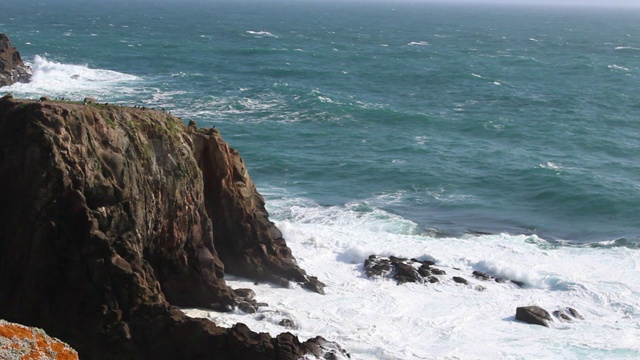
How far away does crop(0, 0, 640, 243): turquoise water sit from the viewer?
4725 cm

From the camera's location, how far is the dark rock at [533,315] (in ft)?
101

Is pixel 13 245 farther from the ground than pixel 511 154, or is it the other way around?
pixel 13 245

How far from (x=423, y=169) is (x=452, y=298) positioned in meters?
21.3

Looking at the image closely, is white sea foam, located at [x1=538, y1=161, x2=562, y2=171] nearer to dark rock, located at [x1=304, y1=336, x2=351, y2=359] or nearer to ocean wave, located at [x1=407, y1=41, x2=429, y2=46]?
dark rock, located at [x1=304, y1=336, x2=351, y2=359]

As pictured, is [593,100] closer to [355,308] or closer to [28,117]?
[355,308]

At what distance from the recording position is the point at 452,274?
115 ft

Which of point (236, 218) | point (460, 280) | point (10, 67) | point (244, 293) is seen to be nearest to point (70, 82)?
point (10, 67)

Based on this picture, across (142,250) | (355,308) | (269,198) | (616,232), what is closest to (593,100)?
(616,232)

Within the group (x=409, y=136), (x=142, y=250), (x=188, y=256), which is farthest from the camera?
(x=409, y=136)

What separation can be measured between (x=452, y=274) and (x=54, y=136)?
714 inches

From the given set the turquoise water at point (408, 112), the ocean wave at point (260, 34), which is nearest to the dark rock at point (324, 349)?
the turquoise water at point (408, 112)

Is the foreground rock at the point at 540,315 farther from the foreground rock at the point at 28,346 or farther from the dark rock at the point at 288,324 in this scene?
the foreground rock at the point at 28,346

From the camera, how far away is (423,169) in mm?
53031

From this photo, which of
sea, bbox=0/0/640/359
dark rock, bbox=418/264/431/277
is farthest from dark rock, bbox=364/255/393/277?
dark rock, bbox=418/264/431/277
